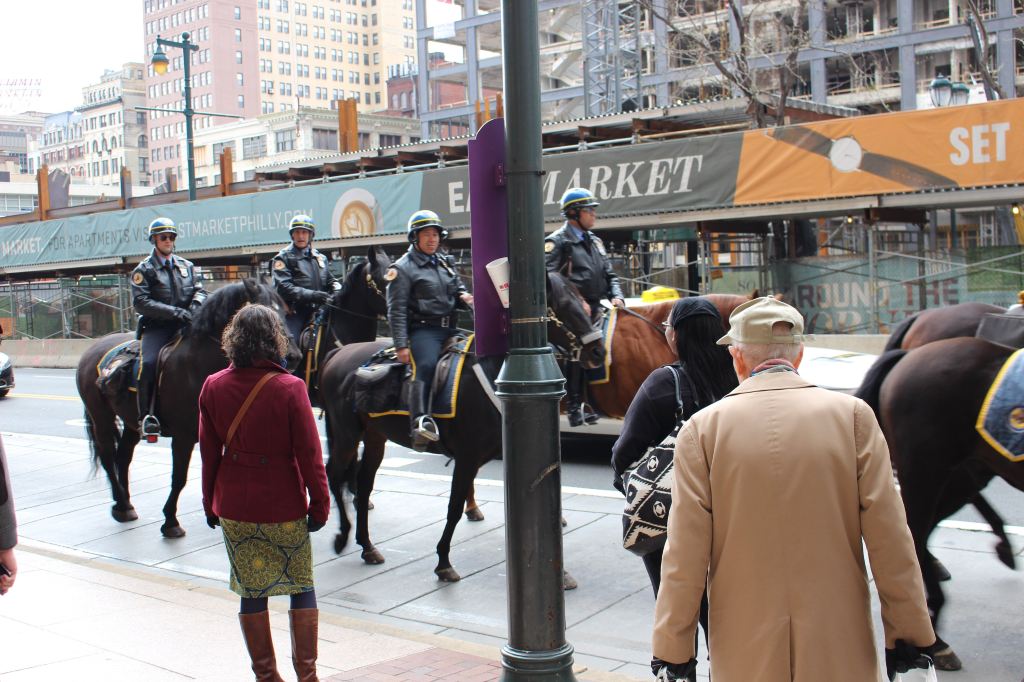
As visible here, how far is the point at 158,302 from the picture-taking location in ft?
33.4

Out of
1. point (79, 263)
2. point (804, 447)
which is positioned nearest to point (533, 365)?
point (804, 447)

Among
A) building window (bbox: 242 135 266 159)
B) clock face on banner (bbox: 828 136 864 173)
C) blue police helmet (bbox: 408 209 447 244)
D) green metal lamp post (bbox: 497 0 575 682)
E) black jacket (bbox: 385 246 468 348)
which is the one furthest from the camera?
building window (bbox: 242 135 266 159)

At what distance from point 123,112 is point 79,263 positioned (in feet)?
465

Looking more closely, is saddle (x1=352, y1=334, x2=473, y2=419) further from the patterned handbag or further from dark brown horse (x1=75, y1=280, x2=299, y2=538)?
the patterned handbag

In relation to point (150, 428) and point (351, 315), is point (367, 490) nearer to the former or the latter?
point (150, 428)

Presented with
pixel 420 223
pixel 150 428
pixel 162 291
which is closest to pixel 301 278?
pixel 162 291

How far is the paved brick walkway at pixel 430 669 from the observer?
5.44m

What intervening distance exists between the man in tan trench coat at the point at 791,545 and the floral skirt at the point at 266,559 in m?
2.53

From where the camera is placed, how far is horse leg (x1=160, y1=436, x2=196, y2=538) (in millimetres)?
9734

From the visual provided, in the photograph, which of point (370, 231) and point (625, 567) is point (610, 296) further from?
point (370, 231)

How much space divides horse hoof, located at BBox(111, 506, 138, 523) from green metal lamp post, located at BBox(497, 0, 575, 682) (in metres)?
7.14

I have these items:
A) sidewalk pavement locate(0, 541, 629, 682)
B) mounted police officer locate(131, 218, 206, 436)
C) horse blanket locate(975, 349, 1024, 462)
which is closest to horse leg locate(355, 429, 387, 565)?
sidewalk pavement locate(0, 541, 629, 682)

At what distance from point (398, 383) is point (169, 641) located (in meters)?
2.92

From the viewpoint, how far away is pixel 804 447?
10.0ft
